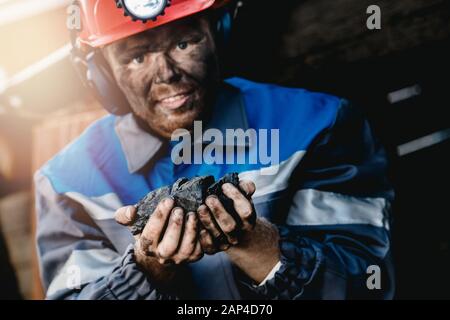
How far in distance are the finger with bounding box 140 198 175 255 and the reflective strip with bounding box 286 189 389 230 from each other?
58cm

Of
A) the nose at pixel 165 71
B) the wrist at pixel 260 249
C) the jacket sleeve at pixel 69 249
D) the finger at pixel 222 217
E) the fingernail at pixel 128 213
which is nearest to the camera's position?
the finger at pixel 222 217

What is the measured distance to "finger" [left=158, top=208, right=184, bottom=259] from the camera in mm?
1307

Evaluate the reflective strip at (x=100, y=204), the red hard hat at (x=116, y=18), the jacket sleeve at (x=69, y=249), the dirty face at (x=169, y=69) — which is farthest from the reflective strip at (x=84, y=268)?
the red hard hat at (x=116, y=18)

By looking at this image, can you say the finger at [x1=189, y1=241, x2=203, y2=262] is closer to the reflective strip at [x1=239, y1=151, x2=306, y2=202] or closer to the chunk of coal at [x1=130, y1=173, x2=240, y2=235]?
the chunk of coal at [x1=130, y1=173, x2=240, y2=235]

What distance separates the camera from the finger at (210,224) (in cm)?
131

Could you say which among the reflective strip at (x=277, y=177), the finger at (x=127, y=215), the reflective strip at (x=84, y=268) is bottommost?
the reflective strip at (x=84, y=268)

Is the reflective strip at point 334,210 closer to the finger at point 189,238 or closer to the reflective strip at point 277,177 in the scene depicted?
the reflective strip at point 277,177

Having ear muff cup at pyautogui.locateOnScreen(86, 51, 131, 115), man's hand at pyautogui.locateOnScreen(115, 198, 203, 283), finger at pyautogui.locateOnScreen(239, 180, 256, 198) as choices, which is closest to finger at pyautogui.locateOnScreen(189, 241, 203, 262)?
man's hand at pyautogui.locateOnScreen(115, 198, 203, 283)

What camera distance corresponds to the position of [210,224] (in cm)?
135

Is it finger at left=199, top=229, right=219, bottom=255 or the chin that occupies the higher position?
the chin

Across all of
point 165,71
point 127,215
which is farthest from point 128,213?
point 165,71

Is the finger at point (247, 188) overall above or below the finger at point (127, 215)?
above
